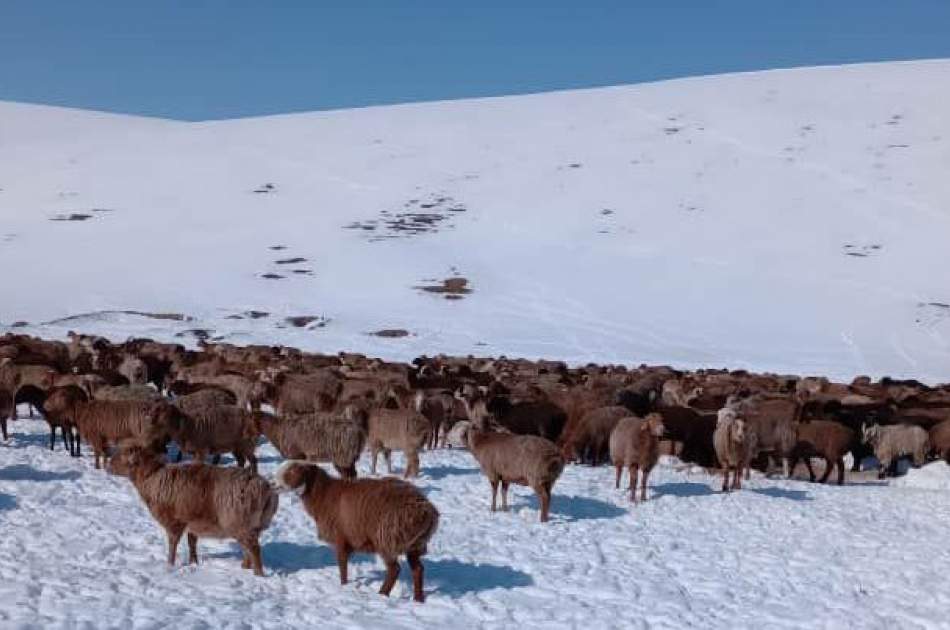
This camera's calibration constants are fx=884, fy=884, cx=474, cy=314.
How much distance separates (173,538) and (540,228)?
65.6 meters

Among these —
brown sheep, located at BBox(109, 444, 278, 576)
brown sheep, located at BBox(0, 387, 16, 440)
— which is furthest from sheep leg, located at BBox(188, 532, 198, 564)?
brown sheep, located at BBox(0, 387, 16, 440)

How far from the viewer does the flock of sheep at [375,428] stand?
352 inches

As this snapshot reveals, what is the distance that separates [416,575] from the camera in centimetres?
879

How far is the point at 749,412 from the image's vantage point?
61.2 feet

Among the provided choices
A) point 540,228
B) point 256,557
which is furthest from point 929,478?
point 540,228

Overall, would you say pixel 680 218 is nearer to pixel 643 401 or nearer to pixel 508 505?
pixel 643 401

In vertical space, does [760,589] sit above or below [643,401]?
below

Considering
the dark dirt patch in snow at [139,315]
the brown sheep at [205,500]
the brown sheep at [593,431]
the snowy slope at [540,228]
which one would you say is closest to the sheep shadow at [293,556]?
the brown sheep at [205,500]

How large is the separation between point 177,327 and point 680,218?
44239 millimetres

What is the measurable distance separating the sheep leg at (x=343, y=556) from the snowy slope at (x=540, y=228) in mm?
34060

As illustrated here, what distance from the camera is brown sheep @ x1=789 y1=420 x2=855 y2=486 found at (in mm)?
17781

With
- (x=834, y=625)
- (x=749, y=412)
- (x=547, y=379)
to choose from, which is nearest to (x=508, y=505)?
(x=834, y=625)

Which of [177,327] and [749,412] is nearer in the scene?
[749,412]

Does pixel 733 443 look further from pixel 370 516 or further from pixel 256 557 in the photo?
pixel 256 557
